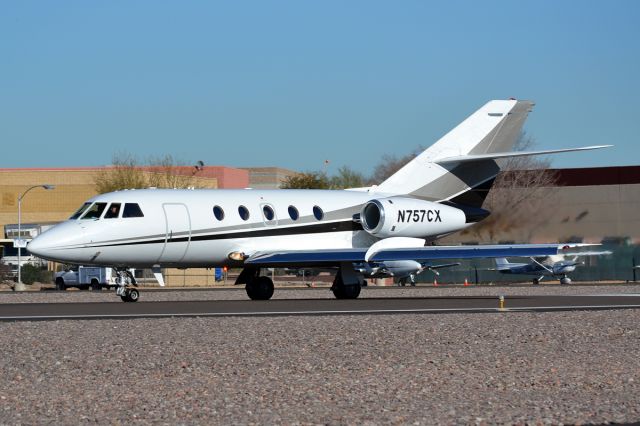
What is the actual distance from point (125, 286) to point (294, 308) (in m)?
5.74

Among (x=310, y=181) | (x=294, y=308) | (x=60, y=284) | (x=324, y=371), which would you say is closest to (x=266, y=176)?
(x=310, y=181)

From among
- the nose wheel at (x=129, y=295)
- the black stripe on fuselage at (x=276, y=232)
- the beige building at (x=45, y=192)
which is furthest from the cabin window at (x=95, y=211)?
the beige building at (x=45, y=192)

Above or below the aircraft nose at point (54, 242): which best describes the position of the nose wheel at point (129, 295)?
below

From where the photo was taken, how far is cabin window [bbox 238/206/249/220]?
104ft

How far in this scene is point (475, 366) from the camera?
14.9 m

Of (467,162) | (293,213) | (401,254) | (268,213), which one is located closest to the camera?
(401,254)

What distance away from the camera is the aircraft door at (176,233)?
30.5 m

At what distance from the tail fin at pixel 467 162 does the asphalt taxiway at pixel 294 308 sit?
15.8 ft

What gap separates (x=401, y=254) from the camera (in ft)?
98.5

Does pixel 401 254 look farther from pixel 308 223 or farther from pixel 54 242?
pixel 54 242

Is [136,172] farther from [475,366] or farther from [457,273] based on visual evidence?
[475,366]

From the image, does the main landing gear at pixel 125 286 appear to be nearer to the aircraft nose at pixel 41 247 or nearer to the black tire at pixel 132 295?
the black tire at pixel 132 295

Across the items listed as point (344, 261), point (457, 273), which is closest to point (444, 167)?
point (344, 261)

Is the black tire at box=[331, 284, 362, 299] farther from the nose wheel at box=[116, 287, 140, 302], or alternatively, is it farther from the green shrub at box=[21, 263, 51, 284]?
the green shrub at box=[21, 263, 51, 284]
